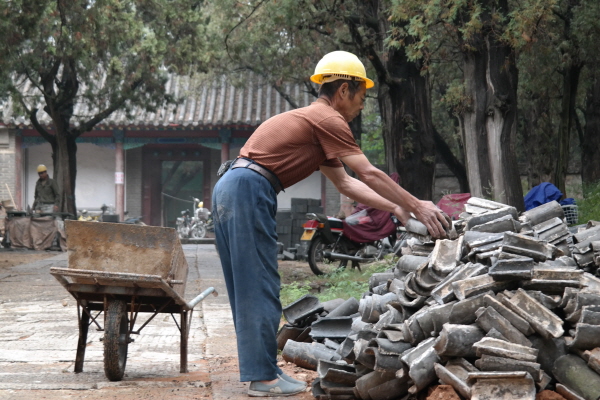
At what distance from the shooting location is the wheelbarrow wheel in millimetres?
4949

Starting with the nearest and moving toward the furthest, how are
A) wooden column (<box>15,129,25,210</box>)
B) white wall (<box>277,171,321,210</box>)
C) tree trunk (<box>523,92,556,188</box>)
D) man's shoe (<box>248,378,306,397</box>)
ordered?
man's shoe (<box>248,378,306,397</box>) < tree trunk (<box>523,92,556,188</box>) < wooden column (<box>15,129,25,210</box>) < white wall (<box>277,171,321,210</box>)

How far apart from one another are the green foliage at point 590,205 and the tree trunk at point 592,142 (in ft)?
2.91

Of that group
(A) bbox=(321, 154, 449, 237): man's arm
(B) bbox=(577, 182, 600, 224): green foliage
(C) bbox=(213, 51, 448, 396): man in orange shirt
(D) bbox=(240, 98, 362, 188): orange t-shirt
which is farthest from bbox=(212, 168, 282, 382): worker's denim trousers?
(B) bbox=(577, 182, 600, 224): green foliage

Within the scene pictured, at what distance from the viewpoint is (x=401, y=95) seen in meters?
13.6

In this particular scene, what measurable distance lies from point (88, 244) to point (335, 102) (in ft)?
6.78

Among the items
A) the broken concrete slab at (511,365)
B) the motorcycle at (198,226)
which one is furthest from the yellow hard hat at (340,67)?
the motorcycle at (198,226)

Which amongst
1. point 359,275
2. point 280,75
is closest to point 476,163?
point 359,275

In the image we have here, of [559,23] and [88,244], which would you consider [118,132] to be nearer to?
[559,23]

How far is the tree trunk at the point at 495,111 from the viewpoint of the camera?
10.6 m

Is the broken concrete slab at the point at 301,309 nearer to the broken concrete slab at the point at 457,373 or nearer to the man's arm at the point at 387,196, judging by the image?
the man's arm at the point at 387,196

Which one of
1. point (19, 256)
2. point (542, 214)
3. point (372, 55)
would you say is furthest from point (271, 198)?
point (19, 256)

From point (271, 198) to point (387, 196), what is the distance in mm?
657

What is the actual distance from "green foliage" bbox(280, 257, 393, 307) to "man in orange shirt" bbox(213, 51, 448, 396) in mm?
4079

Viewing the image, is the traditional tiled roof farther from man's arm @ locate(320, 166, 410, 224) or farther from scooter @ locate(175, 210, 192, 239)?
man's arm @ locate(320, 166, 410, 224)
